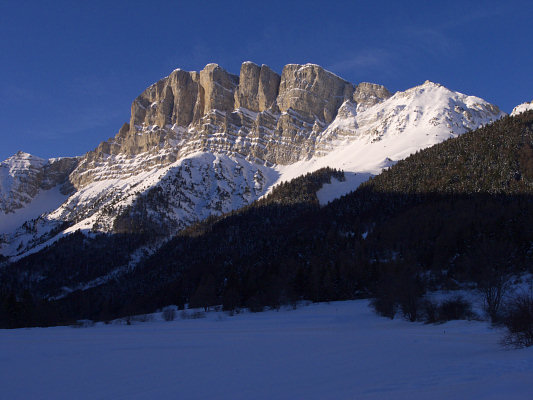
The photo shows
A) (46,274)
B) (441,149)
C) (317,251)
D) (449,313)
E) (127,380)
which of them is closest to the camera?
(127,380)

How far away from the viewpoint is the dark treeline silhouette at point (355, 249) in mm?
71125

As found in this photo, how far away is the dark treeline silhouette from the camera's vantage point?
71.1 meters

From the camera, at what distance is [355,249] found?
323 feet

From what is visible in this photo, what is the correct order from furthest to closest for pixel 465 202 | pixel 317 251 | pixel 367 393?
1. pixel 317 251
2. pixel 465 202
3. pixel 367 393

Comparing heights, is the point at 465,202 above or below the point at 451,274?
above

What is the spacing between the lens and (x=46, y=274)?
186 m

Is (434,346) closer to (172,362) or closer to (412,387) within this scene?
(412,387)

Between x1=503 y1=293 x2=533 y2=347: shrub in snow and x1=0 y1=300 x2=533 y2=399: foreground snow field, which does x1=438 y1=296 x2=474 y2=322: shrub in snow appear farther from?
x1=503 y1=293 x2=533 y2=347: shrub in snow

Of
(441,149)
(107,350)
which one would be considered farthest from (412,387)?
(441,149)

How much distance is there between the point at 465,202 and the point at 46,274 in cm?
17605

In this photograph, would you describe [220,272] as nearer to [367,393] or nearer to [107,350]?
[107,350]

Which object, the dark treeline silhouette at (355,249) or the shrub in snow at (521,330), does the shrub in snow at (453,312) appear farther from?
the shrub in snow at (521,330)

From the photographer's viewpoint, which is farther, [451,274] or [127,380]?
[451,274]

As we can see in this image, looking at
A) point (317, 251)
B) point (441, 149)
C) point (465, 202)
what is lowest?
point (317, 251)
